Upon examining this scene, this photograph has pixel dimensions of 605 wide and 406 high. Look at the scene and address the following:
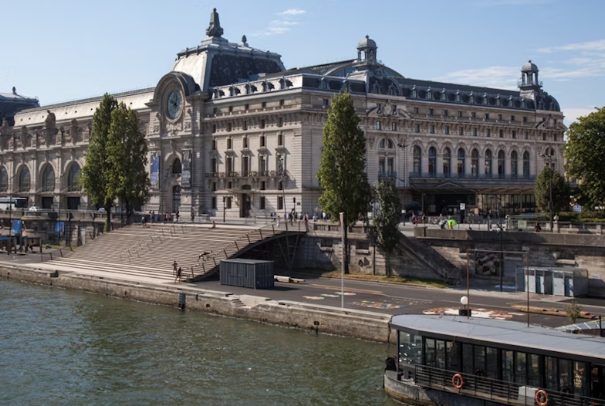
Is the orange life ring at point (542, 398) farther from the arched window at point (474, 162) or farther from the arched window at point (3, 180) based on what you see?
the arched window at point (3, 180)

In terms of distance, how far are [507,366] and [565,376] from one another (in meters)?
2.40

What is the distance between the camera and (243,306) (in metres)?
52.2

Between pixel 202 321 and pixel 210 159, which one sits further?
pixel 210 159

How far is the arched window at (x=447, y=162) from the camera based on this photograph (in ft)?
354

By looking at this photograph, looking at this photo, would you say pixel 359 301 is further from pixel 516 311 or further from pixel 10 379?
pixel 10 379

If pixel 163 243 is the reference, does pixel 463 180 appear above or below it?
above

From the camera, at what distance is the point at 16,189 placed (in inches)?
5787

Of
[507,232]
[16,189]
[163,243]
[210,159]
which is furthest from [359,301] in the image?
[16,189]

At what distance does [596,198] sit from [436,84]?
141 feet

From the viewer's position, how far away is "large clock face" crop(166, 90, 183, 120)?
111 m

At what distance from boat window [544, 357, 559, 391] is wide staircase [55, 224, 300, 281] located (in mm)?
38308

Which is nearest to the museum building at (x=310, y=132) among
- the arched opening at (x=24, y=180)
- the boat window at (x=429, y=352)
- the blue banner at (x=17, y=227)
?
the blue banner at (x=17, y=227)

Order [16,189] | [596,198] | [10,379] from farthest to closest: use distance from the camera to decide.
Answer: [16,189] < [596,198] < [10,379]

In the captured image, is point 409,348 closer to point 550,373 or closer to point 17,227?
point 550,373
